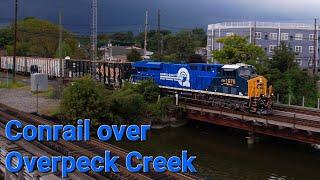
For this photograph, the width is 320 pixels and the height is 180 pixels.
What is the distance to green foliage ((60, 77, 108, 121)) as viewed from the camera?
30562mm

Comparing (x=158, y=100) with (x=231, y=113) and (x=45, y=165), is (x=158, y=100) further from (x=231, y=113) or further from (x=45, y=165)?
(x=45, y=165)

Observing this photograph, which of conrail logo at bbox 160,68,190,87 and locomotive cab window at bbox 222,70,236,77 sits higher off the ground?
locomotive cab window at bbox 222,70,236,77

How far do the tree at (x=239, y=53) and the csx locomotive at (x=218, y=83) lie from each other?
1185 cm

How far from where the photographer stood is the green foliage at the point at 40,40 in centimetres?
8788

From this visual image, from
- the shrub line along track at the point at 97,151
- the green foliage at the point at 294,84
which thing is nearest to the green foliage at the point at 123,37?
the green foliage at the point at 294,84

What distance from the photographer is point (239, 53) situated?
154 feet

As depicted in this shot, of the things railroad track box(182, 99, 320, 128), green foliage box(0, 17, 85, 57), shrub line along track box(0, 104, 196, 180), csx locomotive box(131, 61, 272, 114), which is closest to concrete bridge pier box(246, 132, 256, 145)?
railroad track box(182, 99, 320, 128)

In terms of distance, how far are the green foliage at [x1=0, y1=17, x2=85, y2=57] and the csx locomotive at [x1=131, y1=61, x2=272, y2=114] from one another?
4832 centimetres

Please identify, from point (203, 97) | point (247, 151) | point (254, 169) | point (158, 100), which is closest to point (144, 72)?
point (158, 100)

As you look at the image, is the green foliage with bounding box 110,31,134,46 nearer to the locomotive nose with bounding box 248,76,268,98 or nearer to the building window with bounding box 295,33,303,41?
the building window with bounding box 295,33,303,41

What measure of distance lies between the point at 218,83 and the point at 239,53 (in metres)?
14.9

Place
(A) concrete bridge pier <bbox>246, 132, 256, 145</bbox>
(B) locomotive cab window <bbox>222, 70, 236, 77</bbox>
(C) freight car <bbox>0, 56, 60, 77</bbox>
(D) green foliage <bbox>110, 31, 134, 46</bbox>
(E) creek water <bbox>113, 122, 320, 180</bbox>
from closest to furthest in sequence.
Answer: (E) creek water <bbox>113, 122, 320, 180</bbox>
(A) concrete bridge pier <bbox>246, 132, 256, 145</bbox>
(B) locomotive cab window <bbox>222, 70, 236, 77</bbox>
(C) freight car <bbox>0, 56, 60, 77</bbox>
(D) green foliage <bbox>110, 31, 134, 46</bbox>

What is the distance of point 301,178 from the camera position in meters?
22.8

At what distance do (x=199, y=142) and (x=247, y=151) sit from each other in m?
3.99
